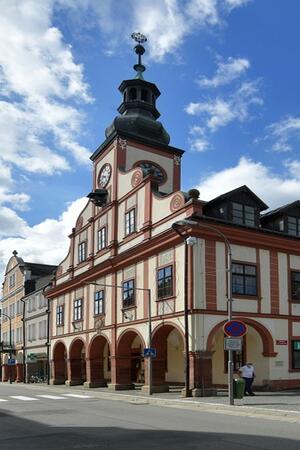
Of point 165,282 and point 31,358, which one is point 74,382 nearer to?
point 31,358

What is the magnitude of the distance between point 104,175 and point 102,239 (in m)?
4.38

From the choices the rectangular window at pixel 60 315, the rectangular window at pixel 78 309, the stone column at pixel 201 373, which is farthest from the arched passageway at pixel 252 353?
the rectangular window at pixel 60 315

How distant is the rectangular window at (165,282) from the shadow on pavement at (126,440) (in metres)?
14.6

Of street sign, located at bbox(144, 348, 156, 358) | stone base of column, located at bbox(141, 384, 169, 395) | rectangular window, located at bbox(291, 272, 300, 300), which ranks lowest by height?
stone base of column, located at bbox(141, 384, 169, 395)

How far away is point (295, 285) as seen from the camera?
30.2 meters

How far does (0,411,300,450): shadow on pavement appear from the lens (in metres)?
10.5

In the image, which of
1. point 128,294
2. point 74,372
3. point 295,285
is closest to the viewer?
point 295,285

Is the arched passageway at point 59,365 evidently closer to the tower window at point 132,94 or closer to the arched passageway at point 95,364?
the arched passageway at point 95,364

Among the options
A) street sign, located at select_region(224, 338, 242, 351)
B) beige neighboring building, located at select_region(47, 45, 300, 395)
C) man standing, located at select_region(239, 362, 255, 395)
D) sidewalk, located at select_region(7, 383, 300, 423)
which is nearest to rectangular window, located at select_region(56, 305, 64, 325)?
beige neighboring building, located at select_region(47, 45, 300, 395)

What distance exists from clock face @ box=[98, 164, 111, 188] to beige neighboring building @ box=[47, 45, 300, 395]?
0.08m

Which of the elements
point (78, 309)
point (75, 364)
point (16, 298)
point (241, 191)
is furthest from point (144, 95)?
point (16, 298)

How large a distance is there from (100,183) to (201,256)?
1424 centimetres

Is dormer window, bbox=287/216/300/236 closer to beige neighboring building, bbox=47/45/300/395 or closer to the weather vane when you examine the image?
beige neighboring building, bbox=47/45/300/395

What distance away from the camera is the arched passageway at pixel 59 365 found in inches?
1762
